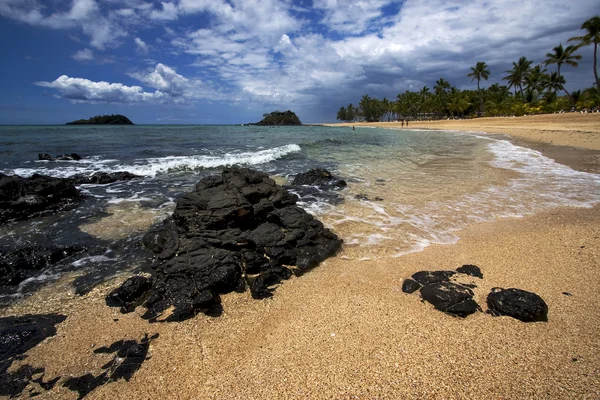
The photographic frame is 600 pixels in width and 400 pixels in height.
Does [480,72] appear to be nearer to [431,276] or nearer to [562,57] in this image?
[562,57]

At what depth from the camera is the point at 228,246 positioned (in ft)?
19.1

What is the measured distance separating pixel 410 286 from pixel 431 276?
0.52 m

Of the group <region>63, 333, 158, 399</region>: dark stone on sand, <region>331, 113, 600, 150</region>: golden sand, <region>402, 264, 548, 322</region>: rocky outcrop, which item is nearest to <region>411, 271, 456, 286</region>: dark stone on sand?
<region>402, 264, 548, 322</region>: rocky outcrop

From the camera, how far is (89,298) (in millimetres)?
4512

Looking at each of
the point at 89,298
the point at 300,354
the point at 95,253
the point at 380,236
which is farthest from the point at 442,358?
the point at 95,253

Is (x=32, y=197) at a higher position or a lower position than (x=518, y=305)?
higher

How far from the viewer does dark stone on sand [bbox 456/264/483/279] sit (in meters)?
4.82

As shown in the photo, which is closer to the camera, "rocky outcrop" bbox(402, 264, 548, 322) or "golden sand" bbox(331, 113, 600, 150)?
"rocky outcrop" bbox(402, 264, 548, 322)

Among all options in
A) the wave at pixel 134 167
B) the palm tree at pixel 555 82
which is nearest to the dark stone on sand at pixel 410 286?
the wave at pixel 134 167

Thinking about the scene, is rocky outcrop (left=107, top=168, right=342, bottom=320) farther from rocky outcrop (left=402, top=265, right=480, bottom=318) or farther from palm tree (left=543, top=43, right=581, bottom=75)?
palm tree (left=543, top=43, right=581, bottom=75)

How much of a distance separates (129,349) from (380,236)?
527cm

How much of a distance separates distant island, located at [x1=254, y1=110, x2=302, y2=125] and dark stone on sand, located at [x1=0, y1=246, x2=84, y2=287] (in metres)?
177

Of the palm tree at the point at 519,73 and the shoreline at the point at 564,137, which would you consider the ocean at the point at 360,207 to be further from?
Answer: the palm tree at the point at 519,73

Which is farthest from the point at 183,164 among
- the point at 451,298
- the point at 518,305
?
the point at 518,305
